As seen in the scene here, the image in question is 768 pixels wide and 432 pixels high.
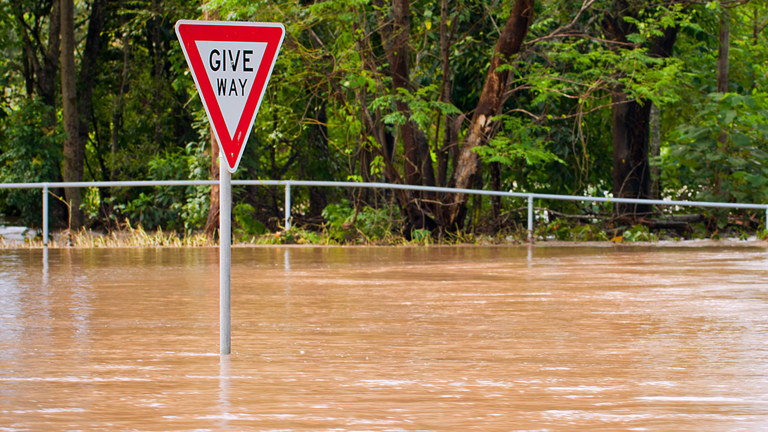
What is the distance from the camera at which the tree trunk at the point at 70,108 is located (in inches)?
1029

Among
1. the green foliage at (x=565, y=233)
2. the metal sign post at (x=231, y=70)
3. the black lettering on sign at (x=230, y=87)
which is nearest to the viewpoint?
the metal sign post at (x=231, y=70)

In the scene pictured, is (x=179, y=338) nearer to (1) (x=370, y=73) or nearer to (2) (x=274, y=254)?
(2) (x=274, y=254)

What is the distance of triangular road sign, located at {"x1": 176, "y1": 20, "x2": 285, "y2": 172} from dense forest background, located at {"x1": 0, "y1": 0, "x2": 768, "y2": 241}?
11216 mm

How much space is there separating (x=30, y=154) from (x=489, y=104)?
45.9 ft

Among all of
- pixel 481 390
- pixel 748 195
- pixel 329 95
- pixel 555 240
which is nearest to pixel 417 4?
pixel 329 95

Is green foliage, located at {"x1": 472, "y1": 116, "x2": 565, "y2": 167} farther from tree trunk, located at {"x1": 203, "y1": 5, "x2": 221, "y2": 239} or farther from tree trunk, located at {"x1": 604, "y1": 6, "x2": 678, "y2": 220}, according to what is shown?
tree trunk, located at {"x1": 203, "y1": 5, "x2": 221, "y2": 239}

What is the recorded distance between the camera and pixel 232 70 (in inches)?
260

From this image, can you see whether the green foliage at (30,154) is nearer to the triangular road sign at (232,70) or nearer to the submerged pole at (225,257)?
the submerged pole at (225,257)

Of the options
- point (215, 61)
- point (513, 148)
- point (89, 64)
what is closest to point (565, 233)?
point (513, 148)

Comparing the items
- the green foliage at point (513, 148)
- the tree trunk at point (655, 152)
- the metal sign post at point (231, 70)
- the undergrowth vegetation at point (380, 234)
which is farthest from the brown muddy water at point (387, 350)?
the tree trunk at point (655, 152)

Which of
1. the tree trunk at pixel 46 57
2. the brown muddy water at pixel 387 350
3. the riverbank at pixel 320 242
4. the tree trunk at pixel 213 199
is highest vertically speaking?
the tree trunk at pixel 46 57

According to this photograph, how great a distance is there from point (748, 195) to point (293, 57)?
10.2 meters

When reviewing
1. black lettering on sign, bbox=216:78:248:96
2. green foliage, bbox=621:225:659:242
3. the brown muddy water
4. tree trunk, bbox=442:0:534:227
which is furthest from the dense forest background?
black lettering on sign, bbox=216:78:248:96

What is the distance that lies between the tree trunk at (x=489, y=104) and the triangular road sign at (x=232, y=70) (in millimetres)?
12686
